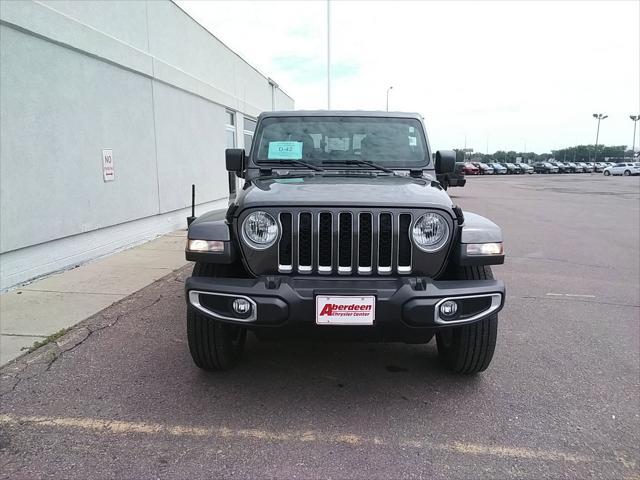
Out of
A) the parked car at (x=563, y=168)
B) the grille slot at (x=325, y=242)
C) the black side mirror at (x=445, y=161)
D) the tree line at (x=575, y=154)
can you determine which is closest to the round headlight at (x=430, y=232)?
the grille slot at (x=325, y=242)

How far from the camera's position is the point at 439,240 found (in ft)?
9.57

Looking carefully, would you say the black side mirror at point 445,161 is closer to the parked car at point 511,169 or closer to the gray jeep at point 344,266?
the gray jeep at point 344,266

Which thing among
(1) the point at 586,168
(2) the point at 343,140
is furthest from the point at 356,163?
(1) the point at 586,168

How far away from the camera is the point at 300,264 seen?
2891 mm

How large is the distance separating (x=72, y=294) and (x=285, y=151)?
315 cm

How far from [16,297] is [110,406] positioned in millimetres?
3047

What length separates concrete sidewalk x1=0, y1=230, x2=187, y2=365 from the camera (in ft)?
14.2

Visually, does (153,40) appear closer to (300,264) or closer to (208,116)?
(208,116)

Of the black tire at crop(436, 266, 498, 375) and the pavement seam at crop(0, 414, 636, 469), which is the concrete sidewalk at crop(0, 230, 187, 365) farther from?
the black tire at crop(436, 266, 498, 375)

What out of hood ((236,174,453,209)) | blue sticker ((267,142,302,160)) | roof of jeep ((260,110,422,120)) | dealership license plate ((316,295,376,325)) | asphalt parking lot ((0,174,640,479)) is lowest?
asphalt parking lot ((0,174,640,479))

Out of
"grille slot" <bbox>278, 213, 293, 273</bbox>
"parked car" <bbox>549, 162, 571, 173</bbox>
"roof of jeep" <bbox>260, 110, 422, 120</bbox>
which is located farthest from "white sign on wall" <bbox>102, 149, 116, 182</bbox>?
"parked car" <bbox>549, 162, 571, 173</bbox>

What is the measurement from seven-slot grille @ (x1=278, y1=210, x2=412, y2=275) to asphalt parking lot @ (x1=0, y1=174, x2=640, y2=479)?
95 cm

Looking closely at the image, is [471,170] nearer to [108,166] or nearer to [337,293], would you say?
[108,166]

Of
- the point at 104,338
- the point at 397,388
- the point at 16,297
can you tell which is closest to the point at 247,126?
the point at 16,297
